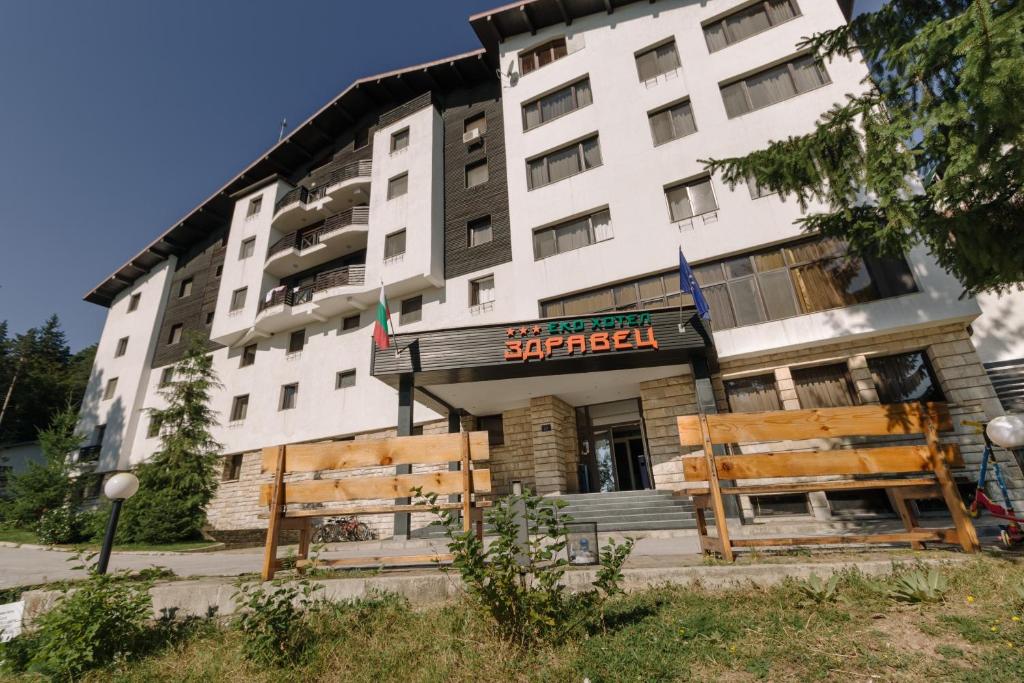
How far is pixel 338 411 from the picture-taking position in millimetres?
19062

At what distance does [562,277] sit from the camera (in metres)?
16.1

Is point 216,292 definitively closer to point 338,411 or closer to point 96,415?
point 96,415

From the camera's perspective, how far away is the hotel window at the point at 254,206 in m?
26.5

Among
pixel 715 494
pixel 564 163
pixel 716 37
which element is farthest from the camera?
pixel 564 163

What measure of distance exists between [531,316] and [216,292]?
2157 centimetres

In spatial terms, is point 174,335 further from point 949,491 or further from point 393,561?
point 949,491

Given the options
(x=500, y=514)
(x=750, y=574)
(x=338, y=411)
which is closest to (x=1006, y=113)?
(x=750, y=574)

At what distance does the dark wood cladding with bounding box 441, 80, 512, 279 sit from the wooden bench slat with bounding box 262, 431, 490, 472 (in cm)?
1321

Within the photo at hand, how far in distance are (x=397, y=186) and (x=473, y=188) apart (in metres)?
4.10

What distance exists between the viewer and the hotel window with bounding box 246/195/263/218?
26.5 meters

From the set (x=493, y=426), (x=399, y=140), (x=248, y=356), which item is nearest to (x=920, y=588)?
(x=493, y=426)

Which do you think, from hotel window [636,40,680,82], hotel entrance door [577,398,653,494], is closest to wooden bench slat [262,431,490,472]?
hotel entrance door [577,398,653,494]

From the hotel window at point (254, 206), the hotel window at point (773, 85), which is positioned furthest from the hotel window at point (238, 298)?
the hotel window at point (773, 85)

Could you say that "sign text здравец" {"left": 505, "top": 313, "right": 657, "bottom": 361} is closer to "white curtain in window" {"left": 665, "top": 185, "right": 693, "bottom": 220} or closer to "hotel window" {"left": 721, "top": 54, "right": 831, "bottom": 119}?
"white curtain in window" {"left": 665, "top": 185, "right": 693, "bottom": 220}
